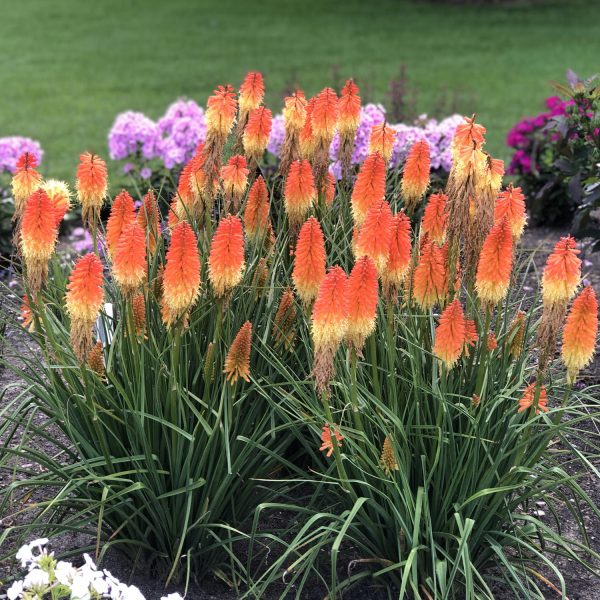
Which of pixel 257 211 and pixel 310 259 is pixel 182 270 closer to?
pixel 310 259

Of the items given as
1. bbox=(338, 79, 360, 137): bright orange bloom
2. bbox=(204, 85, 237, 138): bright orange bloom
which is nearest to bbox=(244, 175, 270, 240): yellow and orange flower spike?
bbox=(204, 85, 237, 138): bright orange bloom

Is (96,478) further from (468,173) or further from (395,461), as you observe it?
(468,173)

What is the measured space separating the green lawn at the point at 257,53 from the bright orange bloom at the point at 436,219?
7.06 metres

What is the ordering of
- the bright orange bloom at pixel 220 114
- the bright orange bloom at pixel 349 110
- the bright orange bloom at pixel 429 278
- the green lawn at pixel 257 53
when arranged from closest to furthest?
the bright orange bloom at pixel 429 278 → the bright orange bloom at pixel 220 114 → the bright orange bloom at pixel 349 110 → the green lawn at pixel 257 53

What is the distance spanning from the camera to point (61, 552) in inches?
143

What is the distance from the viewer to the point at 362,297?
2758 millimetres

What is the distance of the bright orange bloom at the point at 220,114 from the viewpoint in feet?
11.6

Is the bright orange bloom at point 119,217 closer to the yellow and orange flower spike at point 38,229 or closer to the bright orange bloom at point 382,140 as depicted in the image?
the yellow and orange flower spike at point 38,229

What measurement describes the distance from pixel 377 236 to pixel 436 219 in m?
0.62

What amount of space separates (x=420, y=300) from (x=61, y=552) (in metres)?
1.56

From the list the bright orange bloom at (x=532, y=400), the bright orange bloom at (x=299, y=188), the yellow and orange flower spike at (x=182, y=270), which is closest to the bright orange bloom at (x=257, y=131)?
the bright orange bloom at (x=299, y=188)

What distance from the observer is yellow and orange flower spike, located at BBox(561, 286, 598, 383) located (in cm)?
287

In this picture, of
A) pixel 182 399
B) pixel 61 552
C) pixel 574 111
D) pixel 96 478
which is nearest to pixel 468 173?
pixel 182 399

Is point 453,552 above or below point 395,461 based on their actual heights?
below
